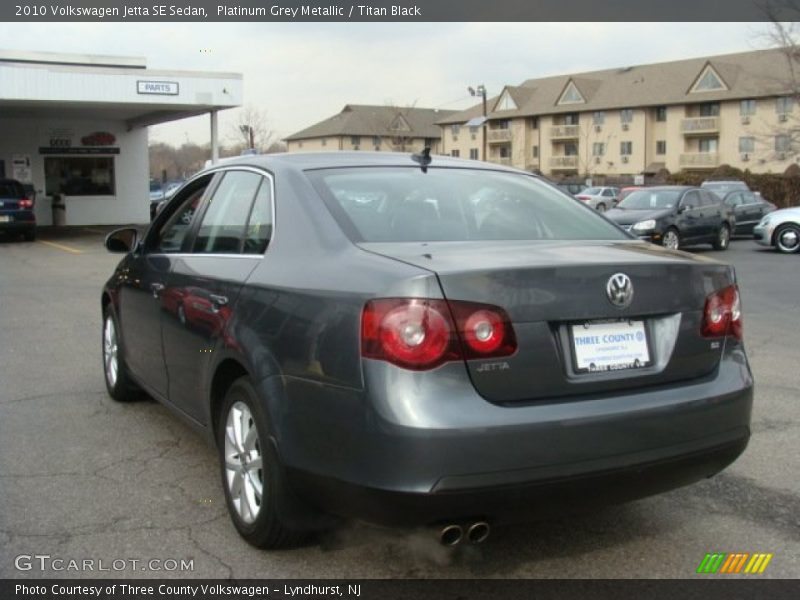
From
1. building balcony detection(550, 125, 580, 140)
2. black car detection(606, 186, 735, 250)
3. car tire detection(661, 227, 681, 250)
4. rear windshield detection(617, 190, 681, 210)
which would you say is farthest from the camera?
building balcony detection(550, 125, 580, 140)

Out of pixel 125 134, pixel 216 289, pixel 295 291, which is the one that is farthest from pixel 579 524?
pixel 125 134

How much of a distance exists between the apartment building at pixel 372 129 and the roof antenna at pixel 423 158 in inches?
3519

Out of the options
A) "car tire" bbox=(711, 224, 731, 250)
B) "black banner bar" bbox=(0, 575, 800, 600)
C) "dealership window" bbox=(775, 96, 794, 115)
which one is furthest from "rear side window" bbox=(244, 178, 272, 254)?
"dealership window" bbox=(775, 96, 794, 115)

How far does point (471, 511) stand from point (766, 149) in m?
68.4

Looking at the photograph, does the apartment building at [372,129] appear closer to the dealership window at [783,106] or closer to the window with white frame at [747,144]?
the window with white frame at [747,144]

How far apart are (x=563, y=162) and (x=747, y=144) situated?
1802 centimetres

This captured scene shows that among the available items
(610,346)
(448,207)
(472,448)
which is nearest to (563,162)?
(448,207)

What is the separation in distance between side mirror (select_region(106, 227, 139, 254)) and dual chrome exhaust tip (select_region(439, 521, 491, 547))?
3.42 metres

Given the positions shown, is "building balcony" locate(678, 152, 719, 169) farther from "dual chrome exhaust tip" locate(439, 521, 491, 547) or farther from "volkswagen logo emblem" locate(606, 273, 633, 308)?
"dual chrome exhaust tip" locate(439, 521, 491, 547)

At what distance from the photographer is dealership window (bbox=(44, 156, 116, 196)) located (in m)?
29.1

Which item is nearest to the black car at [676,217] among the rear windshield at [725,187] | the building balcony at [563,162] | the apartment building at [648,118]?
the rear windshield at [725,187]

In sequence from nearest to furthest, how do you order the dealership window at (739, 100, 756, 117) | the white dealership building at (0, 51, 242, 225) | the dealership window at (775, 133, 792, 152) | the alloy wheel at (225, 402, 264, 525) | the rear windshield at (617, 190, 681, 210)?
the alloy wheel at (225, 402, 264, 525)
the rear windshield at (617, 190, 681, 210)
the white dealership building at (0, 51, 242, 225)
the dealership window at (775, 133, 792, 152)
the dealership window at (739, 100, 756, 117)

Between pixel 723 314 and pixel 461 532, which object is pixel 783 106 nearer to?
pixel 723 314

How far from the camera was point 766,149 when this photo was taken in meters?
63.7
